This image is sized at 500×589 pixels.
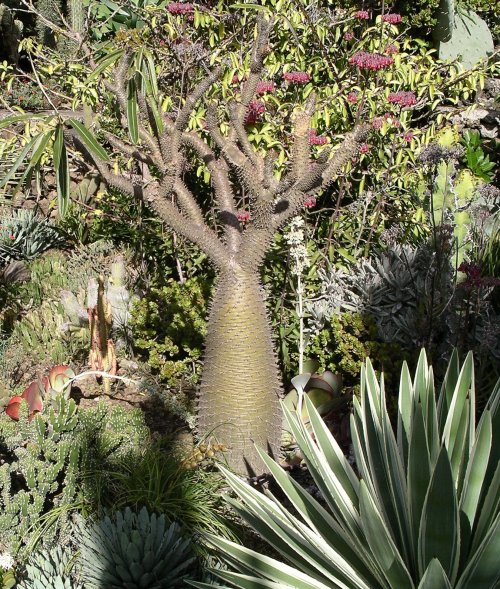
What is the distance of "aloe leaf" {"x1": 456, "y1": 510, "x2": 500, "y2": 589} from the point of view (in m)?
1.53

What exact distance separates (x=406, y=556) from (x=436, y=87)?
402cm

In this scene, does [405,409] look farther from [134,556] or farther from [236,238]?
[236,238]

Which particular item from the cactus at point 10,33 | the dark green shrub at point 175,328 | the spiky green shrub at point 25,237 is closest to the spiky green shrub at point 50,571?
the dark green shrub at point 175,328

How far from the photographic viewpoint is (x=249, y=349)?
3031 millimetres

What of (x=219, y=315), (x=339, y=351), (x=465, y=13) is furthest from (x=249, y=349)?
(x=465, y=13)

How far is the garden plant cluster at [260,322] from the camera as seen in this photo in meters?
1.99

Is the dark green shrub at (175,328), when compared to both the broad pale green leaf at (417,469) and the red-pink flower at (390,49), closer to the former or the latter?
the red-pink flower at (390,49)

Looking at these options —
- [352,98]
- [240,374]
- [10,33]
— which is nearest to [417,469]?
[240,374]

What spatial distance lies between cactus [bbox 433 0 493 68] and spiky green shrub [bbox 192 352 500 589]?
13.4 ft

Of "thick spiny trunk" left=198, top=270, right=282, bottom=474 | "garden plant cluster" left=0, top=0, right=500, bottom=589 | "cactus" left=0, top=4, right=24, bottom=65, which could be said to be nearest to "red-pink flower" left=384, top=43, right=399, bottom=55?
"garden plant cluster" left=0, top=0, right=500, bottom=589

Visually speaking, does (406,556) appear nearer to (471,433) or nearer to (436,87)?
(471,433)

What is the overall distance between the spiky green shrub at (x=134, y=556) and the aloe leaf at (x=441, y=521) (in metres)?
0.96

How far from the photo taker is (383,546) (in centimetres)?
168

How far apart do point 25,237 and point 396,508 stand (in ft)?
16.4
